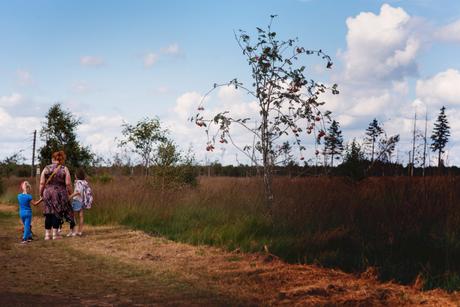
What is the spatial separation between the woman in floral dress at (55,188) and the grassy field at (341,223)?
2166 mm

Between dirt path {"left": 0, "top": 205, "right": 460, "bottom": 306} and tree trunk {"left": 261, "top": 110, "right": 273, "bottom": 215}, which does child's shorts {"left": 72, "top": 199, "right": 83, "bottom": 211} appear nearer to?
dirt path {"left": 0, "top": 205, "right": 460, "bottom": 306}

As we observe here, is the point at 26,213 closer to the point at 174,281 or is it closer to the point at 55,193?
the point at 55,193

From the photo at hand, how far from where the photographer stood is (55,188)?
12.5 meters

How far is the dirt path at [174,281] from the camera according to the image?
22.5ft

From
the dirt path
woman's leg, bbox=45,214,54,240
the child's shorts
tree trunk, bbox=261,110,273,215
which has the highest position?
tree trunk, bbox=261,110,273,215

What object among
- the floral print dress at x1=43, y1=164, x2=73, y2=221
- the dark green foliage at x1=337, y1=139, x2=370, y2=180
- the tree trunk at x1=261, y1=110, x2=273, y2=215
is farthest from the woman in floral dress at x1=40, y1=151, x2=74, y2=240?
the dark green foliage at x1=337, y1=139, x2=370, y2=180

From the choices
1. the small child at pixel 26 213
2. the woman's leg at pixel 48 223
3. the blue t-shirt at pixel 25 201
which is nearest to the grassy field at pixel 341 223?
the woman's leg at pixel 48 223

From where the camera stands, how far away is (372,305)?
663 centimetres

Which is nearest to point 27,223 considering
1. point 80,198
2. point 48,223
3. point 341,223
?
point 48,223

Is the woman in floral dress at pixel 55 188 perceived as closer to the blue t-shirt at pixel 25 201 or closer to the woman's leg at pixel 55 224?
the woman's leg at pixel 55 224

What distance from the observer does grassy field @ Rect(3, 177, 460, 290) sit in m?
9.38

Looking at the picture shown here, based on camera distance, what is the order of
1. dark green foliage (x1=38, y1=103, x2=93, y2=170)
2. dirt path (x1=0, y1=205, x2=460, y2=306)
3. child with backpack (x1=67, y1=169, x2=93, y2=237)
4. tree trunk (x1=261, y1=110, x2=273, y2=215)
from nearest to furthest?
dirt path (x1=0, y1=205, x2=460, y2=306), tree trunk (x1=261, y1=110, x2=273, y2=215), child with backpack (x1=67, y1=169, x2=93, y2=237), dark green foliage (x1=38, y1=103, x2=93, y2=170)

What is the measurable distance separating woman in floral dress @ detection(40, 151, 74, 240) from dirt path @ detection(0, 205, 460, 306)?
1.39 m

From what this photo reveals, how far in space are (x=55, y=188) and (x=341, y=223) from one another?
20.9 ft
